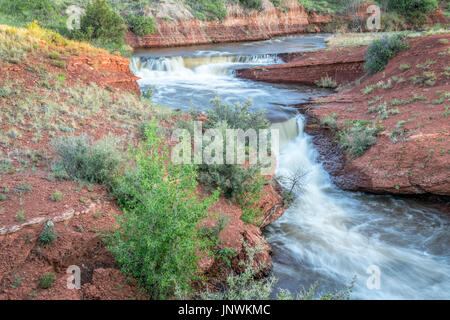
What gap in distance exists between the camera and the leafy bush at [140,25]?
24.2 m

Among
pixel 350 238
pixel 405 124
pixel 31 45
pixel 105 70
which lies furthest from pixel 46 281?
pixel 405 124

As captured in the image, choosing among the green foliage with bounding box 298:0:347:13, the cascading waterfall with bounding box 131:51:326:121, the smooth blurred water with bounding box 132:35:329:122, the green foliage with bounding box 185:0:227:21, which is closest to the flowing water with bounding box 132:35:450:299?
the cascading waterfall with bounding box 131:51:326:121

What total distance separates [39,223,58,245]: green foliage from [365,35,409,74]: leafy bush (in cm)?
1409

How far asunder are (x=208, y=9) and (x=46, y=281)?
96.0ft

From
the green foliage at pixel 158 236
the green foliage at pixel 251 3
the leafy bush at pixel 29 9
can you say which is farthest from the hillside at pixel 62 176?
the green foliage at pixel 251 3

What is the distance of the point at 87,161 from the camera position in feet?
18.8

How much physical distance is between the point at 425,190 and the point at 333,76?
1037 cm

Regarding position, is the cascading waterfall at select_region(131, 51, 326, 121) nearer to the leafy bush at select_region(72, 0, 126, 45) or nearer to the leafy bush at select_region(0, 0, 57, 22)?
the leafy bush at select_region(72, 0, 126, 45)

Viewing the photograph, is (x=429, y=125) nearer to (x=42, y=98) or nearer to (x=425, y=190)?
(x=425, y=190)

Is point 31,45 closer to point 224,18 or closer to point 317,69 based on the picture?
point 317,69

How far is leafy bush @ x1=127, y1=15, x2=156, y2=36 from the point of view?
24250 mm

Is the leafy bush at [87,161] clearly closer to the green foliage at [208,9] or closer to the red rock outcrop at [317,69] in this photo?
the red rock outcrop at [317,69]
